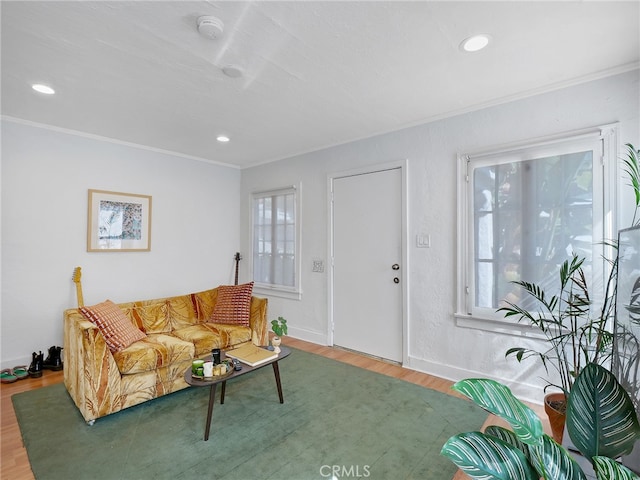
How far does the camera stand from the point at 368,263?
3.60 m

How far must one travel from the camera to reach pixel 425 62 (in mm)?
2154

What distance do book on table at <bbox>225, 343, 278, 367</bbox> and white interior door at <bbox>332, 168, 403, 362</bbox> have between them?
4.69 ft

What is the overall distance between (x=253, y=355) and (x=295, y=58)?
215cm

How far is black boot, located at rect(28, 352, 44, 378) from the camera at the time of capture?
3008mm

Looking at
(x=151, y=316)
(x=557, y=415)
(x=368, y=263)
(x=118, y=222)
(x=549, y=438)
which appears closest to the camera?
(x=549, y=438)

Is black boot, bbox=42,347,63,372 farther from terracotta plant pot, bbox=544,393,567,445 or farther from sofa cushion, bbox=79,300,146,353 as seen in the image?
terracotta plant pot, bbox=544,393,567,445

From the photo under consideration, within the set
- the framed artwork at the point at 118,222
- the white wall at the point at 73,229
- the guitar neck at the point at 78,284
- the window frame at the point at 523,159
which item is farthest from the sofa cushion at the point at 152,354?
the window frame at the point at 523,159

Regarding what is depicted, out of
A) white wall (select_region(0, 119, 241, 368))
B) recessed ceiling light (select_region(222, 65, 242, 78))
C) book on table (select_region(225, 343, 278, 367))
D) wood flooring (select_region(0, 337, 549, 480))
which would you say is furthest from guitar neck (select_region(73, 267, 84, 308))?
recessed ceiling light (select_region(222, 65, 242, 78))

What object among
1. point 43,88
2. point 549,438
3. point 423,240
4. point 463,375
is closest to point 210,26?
point 43,88

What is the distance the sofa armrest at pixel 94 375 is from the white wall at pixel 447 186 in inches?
91.5

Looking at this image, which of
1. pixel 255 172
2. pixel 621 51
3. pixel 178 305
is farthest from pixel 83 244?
pixel 621 51

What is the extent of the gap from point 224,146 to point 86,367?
9.31ft

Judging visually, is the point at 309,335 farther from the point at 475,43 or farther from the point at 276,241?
the point at 475,43

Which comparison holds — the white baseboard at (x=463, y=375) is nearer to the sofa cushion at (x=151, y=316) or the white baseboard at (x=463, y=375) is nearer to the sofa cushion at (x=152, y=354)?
the sofa cushion at (x=152, y=354)
